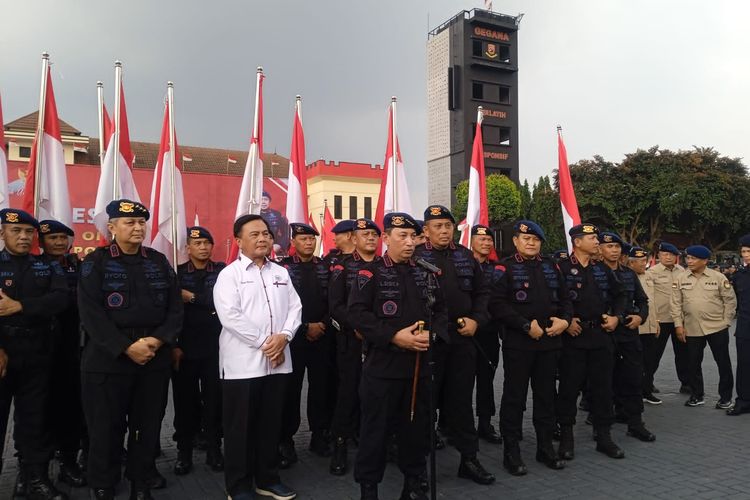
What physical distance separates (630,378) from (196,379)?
432 centimetres

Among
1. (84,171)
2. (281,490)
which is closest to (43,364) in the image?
(281,490)

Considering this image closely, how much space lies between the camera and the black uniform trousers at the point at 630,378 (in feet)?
18.6

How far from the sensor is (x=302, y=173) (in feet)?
24.8

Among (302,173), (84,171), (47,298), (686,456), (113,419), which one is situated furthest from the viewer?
(84,171)

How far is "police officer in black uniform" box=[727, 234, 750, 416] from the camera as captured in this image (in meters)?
6.55

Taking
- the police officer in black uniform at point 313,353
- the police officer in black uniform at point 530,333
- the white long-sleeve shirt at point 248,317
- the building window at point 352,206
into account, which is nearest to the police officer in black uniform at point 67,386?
the white long-sleeve shirt at point 248,317

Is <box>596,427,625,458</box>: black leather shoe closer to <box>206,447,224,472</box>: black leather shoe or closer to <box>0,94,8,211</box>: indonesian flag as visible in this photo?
<box>206,447,224,472</box>: black leather shoe

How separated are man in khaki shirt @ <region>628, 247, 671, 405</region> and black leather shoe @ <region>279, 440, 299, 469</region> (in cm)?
478

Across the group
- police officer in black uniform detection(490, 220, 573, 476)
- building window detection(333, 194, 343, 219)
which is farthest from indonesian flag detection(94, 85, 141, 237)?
building window detection(333, 194, 343, 219)

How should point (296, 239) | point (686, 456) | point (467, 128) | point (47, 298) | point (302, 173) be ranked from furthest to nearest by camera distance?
1. point (467, 128)
2. point (302, 173)
3. point (296, 239)
4. point (686, 456)
5. point (47, 298)

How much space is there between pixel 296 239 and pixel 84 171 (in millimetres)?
17221

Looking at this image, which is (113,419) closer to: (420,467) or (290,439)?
(290,439)

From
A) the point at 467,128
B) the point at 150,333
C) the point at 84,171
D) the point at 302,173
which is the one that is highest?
the point at 467,128

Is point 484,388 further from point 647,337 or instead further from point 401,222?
point 647,337
